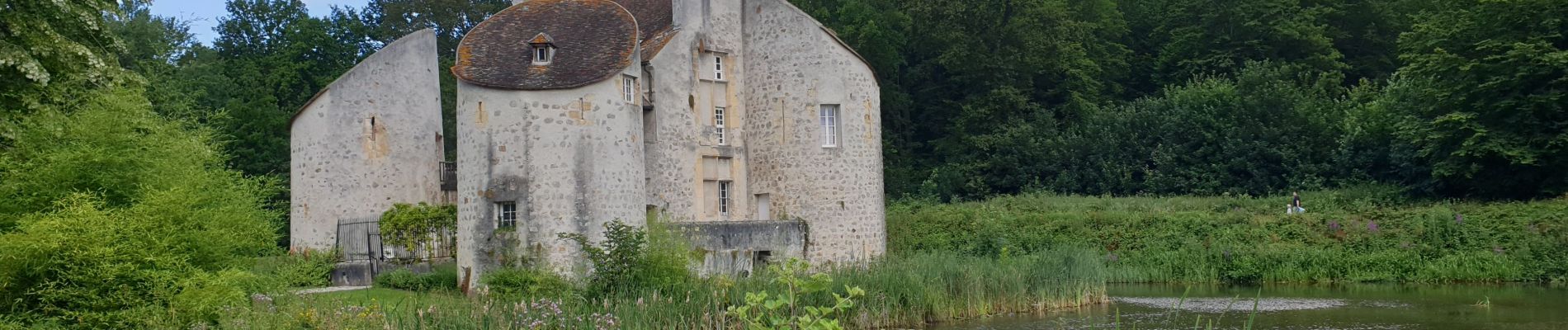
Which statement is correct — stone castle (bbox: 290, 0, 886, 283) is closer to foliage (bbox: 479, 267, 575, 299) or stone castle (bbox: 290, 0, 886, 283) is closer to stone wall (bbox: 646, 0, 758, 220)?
stone wall (bbox: 646, 0, 758, 220)

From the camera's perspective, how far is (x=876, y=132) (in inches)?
1129

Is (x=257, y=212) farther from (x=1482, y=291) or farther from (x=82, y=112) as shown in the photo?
(x=1482, y=291)

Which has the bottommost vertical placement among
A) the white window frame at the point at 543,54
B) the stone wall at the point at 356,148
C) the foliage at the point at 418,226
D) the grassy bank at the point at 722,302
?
the grassy bank at the point at 722,302

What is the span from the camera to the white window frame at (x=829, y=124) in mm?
27938

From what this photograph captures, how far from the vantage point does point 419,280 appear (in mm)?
23266

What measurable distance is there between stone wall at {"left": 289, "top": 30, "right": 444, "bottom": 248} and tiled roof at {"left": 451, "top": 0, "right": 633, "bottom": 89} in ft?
14.7

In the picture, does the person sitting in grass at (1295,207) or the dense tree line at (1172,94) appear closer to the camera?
the person sitting in grass at (1295,207)

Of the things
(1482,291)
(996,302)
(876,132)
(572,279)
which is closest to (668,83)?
(876,132)

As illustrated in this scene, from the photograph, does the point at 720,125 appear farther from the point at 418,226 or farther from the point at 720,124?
the point at 418,226

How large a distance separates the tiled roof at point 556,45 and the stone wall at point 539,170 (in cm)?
25

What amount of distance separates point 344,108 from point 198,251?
1360 cm

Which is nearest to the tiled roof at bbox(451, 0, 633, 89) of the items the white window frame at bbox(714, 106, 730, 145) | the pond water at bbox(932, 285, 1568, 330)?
the white window frame at bbox(714, 106, 730, 145)

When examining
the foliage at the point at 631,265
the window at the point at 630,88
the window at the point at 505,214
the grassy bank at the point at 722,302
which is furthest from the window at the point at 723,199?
the foliage at the point at 631,265

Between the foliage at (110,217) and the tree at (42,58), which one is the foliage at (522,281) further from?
the tree at (42,58)
